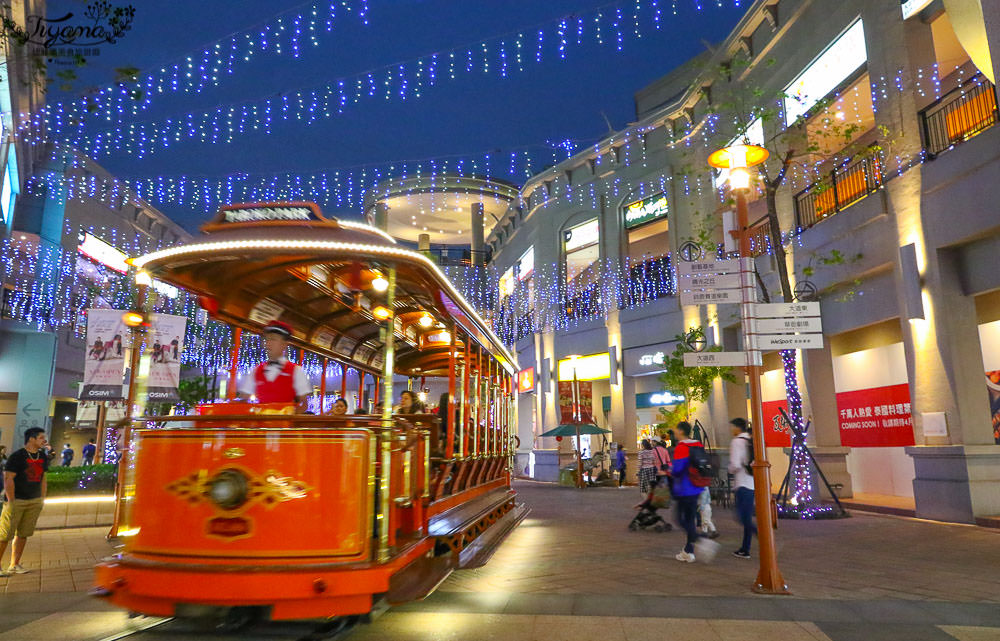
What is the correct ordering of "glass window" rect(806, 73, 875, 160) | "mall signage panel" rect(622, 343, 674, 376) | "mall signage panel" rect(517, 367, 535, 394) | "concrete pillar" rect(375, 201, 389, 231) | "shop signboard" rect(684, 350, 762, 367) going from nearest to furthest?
"shop signboard" rect(684, 350, 762, 367) → "glass window" rect(806, 73, 875, 160) → "mall signage panel" rect(622, 343, 674, 376) → "mall signage panel" rect(517, 367, 535, 394) → "concrete pillar" rect(375, 201, 389, 231)

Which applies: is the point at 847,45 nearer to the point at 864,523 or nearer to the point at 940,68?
the point at 940,68

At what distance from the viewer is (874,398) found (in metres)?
13.5

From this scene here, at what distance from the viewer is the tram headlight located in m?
4.39

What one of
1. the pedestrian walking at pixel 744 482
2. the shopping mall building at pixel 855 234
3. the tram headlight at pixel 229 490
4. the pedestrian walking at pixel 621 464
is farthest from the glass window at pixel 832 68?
the tram headlight at pixel 229 490

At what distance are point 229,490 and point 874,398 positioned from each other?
13232mm

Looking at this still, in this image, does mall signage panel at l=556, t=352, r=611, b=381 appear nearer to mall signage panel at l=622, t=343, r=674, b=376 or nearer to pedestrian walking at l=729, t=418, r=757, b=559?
mall signage panel at l=622, t=343, r=674, b=376

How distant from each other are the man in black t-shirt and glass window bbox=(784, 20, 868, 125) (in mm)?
12624

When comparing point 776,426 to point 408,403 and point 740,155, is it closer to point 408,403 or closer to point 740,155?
point 740,155

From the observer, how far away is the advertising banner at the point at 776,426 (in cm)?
1537

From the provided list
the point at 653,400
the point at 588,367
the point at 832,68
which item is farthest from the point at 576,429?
the point at 832,68

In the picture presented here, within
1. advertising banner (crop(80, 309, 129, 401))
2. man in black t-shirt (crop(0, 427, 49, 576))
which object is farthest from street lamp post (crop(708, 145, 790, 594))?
advertising banner (crop(80, 309, 129, 401))

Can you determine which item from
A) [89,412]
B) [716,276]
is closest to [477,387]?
[716,276]

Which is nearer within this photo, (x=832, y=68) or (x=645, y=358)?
(x=832, y=68)

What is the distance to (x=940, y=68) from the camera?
12789mm
